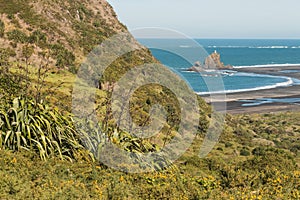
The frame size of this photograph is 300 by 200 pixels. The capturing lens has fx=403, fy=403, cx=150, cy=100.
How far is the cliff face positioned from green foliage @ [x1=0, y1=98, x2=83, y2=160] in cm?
1671

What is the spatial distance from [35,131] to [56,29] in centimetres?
2485

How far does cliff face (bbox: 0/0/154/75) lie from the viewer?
92.1ft

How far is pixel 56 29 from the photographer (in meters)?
32.2

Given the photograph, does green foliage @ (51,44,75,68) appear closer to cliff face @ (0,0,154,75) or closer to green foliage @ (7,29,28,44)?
cliff face @ (0,0,154,75)

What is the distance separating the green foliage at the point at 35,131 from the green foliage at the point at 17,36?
20139 millimetres

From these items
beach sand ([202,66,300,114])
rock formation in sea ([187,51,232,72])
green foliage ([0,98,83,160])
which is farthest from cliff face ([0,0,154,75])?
rock formation in sea ([187,51,232,72])

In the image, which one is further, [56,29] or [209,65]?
[209,65]

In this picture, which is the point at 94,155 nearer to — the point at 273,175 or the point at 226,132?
the point at 273,175

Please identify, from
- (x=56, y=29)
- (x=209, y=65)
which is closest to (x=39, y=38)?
(x=56, y=29)

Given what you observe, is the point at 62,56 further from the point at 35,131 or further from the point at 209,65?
the point at 209,65

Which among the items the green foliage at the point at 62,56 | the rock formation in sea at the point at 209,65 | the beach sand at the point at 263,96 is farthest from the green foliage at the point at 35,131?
the rock formation in sea at the point at 209,65

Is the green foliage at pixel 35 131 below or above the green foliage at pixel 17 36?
below

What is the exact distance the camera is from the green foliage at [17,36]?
1102 inches

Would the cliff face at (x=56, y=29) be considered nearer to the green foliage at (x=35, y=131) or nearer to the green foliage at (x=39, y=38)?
the green foliage at (x=39, y=38)
